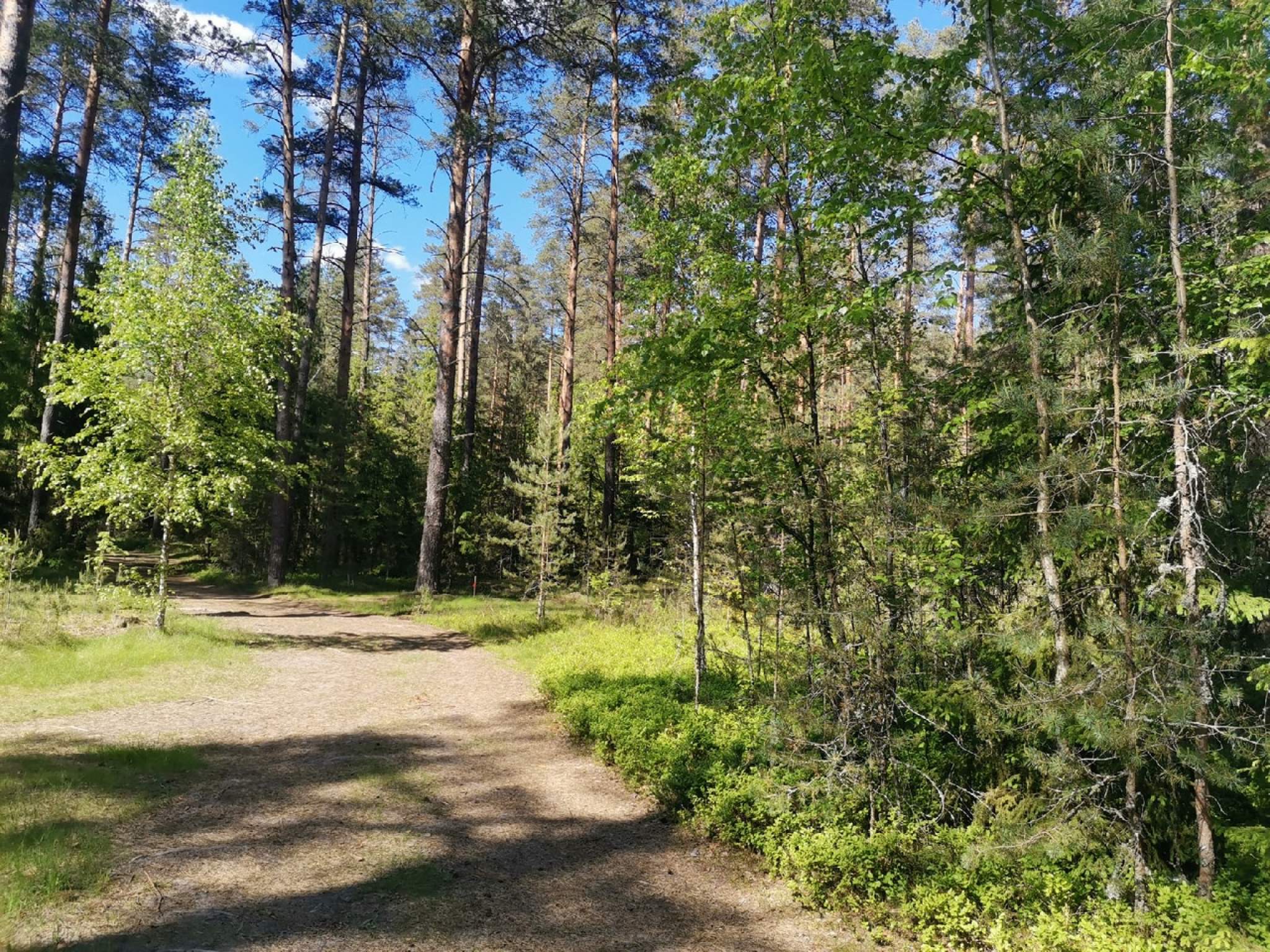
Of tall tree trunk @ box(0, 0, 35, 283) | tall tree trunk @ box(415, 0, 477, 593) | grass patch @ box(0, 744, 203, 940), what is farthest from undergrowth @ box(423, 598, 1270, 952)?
tall tree trunk @ box(415, 0, 477, 593)

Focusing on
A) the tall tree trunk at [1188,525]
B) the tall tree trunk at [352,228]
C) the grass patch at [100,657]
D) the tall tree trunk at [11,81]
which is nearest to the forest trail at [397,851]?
the grass patch at [100,657]

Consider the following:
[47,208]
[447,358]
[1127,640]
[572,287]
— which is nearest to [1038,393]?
[1127,640]

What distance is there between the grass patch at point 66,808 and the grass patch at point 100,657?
161 cm

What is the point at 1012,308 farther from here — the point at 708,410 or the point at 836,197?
the point at 708,410

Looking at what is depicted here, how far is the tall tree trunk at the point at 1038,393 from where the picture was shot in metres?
4.08

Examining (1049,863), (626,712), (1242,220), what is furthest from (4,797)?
(1242,220)

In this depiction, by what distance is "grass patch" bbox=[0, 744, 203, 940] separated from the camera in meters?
3.98

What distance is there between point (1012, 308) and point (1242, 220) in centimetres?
210

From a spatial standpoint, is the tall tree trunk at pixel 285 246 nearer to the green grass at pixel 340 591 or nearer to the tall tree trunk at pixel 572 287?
the green grass at pixel 340 591

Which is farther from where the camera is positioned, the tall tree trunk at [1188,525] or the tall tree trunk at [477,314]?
the tall tree trunk at [477,314]

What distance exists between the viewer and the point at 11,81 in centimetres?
568

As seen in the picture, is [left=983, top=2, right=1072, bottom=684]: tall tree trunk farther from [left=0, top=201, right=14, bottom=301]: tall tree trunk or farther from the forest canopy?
[left=0, top=201, right=14, bottom=301]: tall tree trunk

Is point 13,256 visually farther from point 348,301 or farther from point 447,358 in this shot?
point 447,358

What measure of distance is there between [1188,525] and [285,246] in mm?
20124
